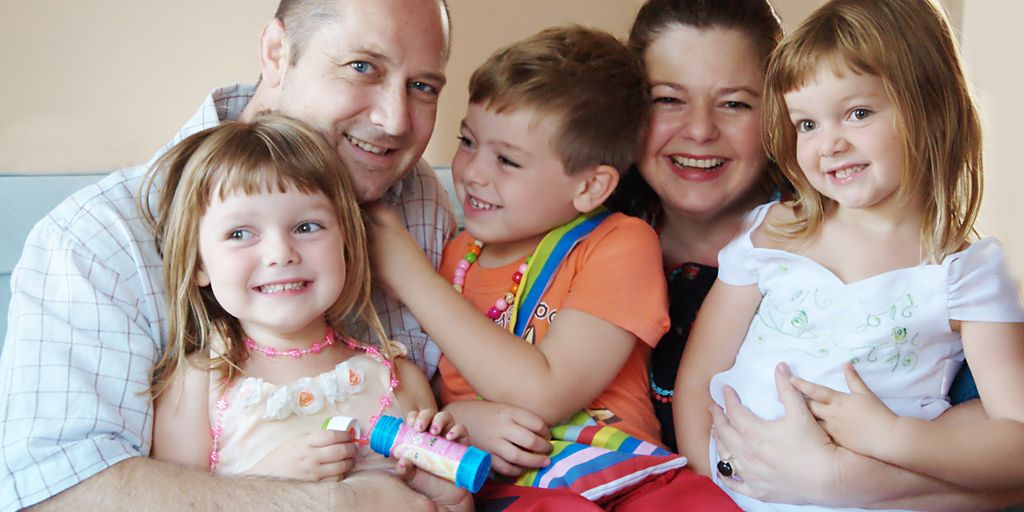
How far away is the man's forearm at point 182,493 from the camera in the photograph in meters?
1.28

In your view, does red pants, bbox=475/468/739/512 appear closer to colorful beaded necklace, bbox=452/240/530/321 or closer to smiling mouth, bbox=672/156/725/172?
colorful beaded necklace, bbox=452/240/530/321

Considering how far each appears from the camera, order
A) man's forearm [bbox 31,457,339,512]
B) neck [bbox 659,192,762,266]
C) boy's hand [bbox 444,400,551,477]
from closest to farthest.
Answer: man's forearm [bbox 31,457,339,512], boy's hand [bbox 444,400,551,477], neck [bbox 659,192,762,266]

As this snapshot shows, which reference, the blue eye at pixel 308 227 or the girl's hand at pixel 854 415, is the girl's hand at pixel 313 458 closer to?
the blue eye at pixel 308 227

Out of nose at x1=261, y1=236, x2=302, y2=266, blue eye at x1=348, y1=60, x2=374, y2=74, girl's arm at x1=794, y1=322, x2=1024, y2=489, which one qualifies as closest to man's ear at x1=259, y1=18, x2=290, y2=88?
blue eye at x1=348, y1=60, x2=374, y2=74

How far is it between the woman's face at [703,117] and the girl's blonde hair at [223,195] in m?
0.61

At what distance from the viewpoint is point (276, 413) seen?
1.39 metres

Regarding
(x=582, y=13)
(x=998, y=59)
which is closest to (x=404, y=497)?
(x=998, y=59)

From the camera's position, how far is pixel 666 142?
5.88ft

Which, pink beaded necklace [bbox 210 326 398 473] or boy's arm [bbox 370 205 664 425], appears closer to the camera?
A: pink beaded necklace [bbox 210 326 398 473]

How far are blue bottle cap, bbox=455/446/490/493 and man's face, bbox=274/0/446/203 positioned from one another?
53 cm

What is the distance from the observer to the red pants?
140cm

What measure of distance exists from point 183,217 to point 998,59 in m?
1.11

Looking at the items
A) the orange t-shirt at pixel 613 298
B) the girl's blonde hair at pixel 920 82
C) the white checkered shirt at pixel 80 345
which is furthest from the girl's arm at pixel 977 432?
the white checkered shirt at pixel 80 345

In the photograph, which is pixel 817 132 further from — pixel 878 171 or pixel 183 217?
pixel 183 217
